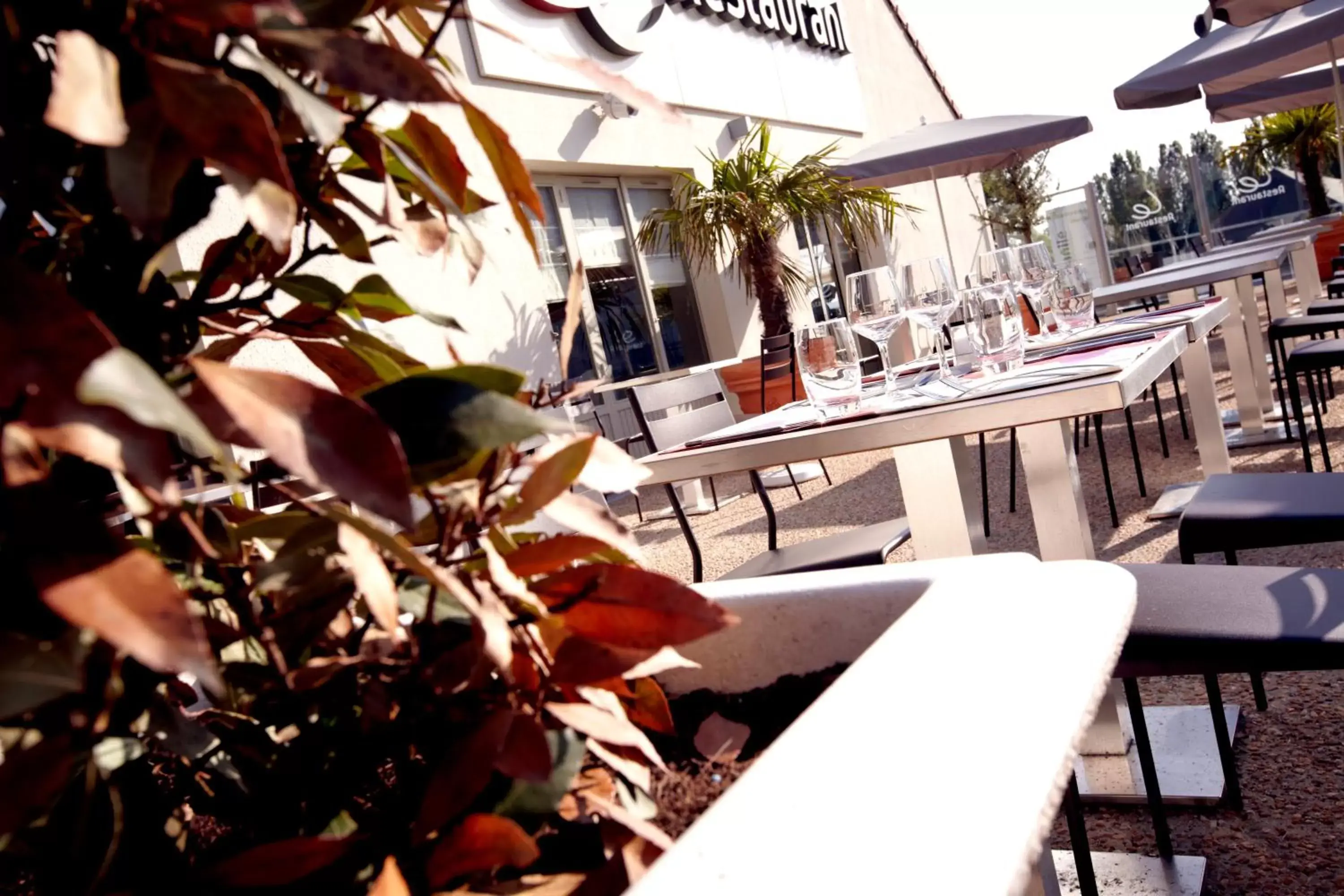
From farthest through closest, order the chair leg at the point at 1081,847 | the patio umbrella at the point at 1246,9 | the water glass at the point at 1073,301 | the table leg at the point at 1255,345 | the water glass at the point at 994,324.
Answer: the table leg at the point at 1255,345 < the patio umbrella at the point at 1246,9 < the water glass at the point at 1073,301 < the water glass at the point at 994,324 < the chair leg at the point at 1081,847

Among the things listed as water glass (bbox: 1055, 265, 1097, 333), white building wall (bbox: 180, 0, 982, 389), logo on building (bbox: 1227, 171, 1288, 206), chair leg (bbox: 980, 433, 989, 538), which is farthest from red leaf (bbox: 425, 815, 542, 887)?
logo on building (bbox: 1227, 171, 1288, 206)

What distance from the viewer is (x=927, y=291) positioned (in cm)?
211

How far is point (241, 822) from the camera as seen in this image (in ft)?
1.58

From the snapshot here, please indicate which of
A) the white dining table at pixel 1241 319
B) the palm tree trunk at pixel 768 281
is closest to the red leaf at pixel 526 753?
the white dining table at pixel 1241 319

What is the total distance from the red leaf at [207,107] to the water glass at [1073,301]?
2727mm

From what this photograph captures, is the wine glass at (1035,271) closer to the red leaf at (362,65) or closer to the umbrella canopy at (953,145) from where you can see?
the red leaf at (362,65)

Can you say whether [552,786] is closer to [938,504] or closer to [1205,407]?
[938,504]

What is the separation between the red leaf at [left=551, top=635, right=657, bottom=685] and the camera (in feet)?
1.51

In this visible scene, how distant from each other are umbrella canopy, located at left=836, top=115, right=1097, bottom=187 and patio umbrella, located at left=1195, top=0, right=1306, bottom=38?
2676 mm

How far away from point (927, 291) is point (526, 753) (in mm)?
1847

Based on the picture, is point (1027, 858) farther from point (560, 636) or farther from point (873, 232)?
point (873, 232)

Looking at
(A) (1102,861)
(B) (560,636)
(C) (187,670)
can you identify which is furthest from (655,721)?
(A) (1102,861)

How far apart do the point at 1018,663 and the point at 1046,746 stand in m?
0.08

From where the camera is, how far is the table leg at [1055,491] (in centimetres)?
201
